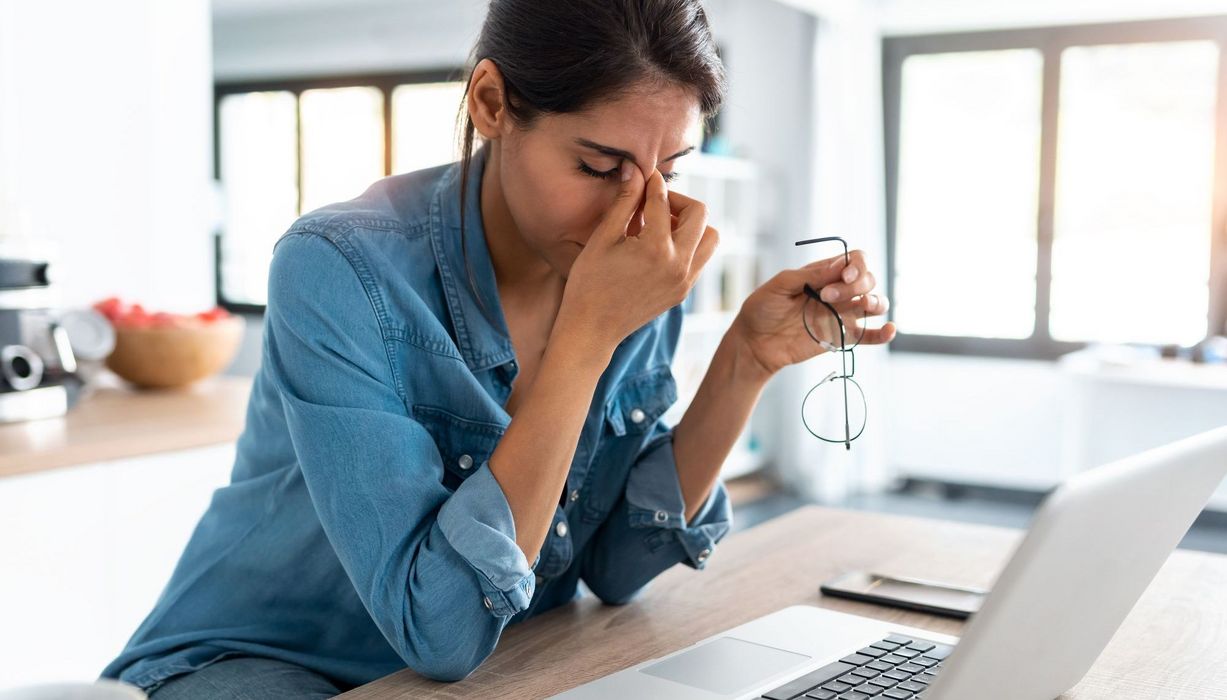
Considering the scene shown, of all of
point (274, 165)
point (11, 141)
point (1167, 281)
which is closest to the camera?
point (11, 141)

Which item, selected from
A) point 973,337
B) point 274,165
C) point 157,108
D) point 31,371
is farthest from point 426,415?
point 274,165

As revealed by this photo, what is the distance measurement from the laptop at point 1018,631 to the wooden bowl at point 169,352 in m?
1.72

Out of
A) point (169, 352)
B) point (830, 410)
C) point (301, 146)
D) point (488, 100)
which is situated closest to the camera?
point (488, 100)

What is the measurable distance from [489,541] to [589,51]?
46cm

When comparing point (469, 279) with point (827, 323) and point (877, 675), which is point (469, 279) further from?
point (877, 675)

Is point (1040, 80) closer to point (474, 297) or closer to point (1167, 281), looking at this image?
point (1167, 281)

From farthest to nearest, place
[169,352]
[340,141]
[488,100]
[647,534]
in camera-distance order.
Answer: [340,141] → [169,352] → [647,534] → [488,100]

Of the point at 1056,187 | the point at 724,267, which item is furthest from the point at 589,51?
the point at 1056,187

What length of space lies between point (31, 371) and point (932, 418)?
14.0 feet

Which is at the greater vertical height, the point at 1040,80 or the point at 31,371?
the point at 1040,80

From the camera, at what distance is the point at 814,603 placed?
3.78ft

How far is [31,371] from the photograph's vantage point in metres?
2.05

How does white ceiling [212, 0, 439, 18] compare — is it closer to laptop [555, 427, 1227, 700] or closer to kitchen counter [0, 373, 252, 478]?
Answer: kitchen counter [0, 373, 252, 478]

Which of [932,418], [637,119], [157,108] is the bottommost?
[932,418]
